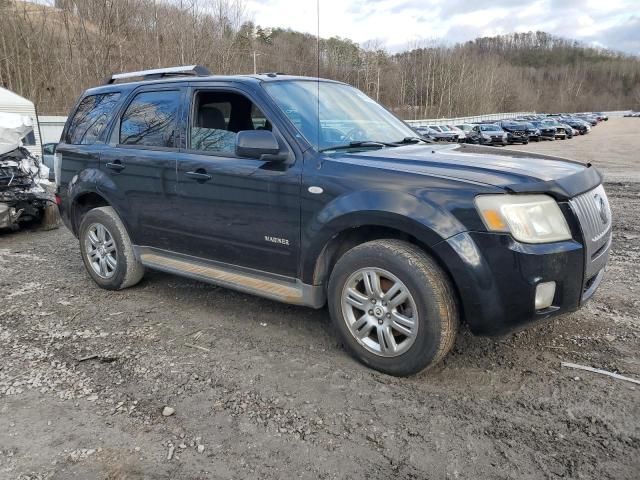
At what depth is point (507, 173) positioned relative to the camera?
9.55 feet

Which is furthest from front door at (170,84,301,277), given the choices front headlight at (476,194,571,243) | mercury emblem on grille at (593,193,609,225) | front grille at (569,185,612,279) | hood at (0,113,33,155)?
hood at (0,113,33,155)

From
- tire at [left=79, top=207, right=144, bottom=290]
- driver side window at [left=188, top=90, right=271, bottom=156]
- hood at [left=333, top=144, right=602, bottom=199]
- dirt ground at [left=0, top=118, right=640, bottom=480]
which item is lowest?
dirt ground at [left=0, top=118, right=640, bottom=480]

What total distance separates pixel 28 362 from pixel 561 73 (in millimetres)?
176651

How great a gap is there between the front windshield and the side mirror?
0.24 meters

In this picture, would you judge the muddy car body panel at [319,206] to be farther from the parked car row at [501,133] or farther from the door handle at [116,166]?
the parked car row at [501,133]

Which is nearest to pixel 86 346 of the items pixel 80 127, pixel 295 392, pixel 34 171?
pixel 295 392

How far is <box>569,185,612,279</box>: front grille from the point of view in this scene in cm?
294

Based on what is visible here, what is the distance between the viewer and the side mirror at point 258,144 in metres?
3.44

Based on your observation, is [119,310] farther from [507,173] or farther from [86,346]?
[507,173]

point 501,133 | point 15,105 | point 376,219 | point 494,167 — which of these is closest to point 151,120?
point 376,219

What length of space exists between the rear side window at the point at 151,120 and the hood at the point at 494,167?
1.69 m

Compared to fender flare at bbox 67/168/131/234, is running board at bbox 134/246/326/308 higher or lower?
lower

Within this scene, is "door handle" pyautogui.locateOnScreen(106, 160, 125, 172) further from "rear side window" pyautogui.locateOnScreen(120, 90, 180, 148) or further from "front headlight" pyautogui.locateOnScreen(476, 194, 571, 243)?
"front headlight" pyautogui.locateOnScreen(476, 194, 571, 243)

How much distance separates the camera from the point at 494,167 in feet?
9.92
